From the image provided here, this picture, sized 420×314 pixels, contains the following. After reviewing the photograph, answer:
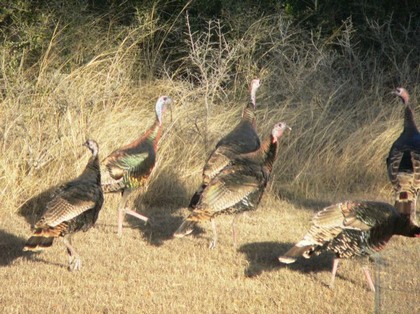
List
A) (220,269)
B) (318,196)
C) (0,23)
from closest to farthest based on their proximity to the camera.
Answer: (220,269) → (318,196) → (0,23)

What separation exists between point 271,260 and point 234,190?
25.6 inches

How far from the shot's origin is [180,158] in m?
9.52

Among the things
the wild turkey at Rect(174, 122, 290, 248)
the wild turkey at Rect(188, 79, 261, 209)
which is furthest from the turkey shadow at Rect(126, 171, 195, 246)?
the wild turkey at Rect(174, 122, 290, 248)

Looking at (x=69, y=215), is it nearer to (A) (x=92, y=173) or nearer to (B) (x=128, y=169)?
(A) (x=92, y=173)

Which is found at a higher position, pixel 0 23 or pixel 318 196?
pixel 0 23

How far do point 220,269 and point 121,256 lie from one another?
2.93 feet

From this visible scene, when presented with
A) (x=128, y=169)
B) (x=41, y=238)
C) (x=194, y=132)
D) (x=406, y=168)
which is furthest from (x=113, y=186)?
(x=406, y=168)

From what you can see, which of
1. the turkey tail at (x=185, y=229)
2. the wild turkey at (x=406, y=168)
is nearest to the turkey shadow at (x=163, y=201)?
the turkey tail at (x=185, y=229)

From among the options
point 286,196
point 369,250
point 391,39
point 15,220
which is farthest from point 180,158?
point 391,39

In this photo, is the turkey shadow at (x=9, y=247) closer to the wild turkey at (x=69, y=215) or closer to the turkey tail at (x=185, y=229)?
the wild turkey at (x=69, y=215)

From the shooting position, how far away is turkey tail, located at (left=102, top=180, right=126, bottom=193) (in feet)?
26.0

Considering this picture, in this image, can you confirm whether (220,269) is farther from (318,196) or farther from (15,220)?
(318,196)

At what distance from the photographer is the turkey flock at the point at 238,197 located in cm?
605

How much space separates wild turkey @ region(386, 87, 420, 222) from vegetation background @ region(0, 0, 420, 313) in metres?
0.41
